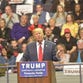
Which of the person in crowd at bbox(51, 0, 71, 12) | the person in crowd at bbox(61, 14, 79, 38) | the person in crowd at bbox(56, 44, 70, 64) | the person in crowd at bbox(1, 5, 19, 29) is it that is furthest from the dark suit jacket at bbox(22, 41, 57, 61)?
the person in crowd at bbox(1, 5, 19, 29)

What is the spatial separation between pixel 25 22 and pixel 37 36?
17.0 ft

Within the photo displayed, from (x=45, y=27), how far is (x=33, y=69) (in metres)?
5.88

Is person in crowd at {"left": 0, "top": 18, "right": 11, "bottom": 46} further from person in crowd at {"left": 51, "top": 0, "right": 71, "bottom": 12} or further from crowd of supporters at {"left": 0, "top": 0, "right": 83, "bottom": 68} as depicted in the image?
person in crowd at {"left": 51, "top": 0, "right": 71, "bottom": 12}

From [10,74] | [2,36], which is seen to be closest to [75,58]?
[10,74]

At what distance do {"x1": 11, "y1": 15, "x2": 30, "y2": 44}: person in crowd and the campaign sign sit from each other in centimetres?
578

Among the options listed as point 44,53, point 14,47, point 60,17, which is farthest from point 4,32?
point 44,53

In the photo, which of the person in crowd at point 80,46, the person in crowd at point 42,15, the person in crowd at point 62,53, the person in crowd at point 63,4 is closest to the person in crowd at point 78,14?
the person in crowd at point 63,4

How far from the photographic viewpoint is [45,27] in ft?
44.2

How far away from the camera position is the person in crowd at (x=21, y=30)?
535 inches

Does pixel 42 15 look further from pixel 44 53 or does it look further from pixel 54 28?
pixel 44 53

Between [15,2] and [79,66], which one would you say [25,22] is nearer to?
[15,2]

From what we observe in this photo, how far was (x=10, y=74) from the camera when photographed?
9586 mm

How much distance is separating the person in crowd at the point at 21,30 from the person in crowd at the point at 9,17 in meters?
0.42

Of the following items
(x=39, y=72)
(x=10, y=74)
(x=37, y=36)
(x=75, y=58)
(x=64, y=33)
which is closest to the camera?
(x=39, y=72)
